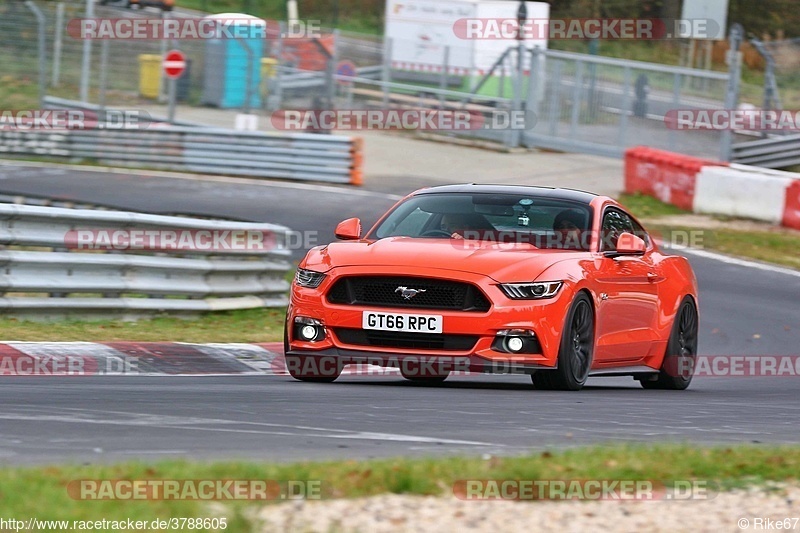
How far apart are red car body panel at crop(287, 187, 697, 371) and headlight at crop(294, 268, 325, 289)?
3 centimetres

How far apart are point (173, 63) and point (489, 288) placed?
69.2ft

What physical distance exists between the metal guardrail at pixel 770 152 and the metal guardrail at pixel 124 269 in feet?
48.1

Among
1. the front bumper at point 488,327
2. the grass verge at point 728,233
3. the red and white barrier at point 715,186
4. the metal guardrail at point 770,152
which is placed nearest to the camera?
the front bumper at point 488,327

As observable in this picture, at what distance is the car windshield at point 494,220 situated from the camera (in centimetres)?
1011

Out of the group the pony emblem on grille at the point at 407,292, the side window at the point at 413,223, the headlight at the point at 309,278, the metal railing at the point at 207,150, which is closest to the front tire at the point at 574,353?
the pony emblem on grille at the point at 407,292

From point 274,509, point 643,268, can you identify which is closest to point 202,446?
point 274,509

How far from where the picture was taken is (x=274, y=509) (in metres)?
4.94

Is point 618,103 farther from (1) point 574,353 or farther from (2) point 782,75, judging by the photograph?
(1) point 574,353

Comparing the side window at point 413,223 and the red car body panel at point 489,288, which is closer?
the red car body panel at point 489,288

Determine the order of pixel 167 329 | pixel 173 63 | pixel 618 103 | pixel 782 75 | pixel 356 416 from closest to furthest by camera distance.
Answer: pixel 356 416 → pixel 167 329 → pixel 782 75 → pixel 173 63 → pixel 618 103

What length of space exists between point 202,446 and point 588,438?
74.5 inches

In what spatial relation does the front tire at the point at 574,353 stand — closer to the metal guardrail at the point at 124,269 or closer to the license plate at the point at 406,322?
the license plate at the point at 406,322

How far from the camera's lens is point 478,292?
9234mm

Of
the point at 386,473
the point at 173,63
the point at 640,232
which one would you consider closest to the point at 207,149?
the point at 173,63
